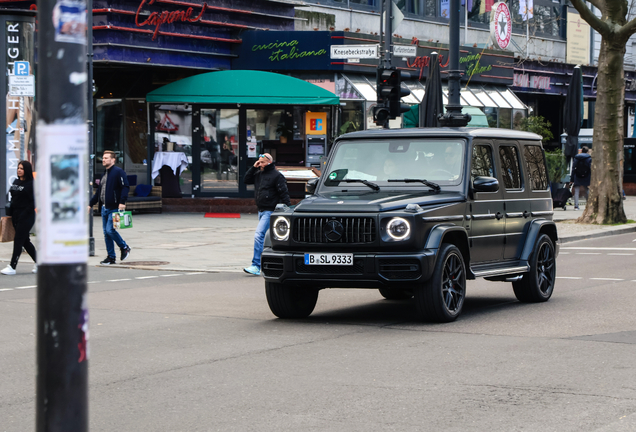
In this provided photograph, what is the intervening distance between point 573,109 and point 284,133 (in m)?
7.73

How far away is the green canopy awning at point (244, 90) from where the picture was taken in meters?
25.9

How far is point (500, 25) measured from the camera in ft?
113

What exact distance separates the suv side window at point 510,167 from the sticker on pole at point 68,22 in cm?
816

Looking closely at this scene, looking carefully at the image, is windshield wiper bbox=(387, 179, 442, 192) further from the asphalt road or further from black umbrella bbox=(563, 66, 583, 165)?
black umbrella bbox=(563, 66, 583, 165)

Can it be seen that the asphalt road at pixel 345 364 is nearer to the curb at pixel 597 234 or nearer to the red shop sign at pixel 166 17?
the curb at pixel 597 234

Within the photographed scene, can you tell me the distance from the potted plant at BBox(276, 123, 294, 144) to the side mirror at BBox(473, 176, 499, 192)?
17284 mm

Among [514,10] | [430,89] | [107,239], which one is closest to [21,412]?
[107,239]

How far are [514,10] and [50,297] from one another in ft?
131

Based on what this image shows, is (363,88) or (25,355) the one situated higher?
(363,88)

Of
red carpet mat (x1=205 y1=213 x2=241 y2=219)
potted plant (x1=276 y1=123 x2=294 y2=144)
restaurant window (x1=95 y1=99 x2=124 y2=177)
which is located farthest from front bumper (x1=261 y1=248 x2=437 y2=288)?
restaurant window (x1=95 y1=99 x2=124 y2=177)

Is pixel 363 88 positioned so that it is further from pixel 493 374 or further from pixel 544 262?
pixel 493 374

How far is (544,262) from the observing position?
36.8 feet

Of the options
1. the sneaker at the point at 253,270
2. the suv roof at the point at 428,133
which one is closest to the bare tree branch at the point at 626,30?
the sneaker at the point at 253,270

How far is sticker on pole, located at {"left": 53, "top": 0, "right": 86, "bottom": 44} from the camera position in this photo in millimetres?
3168
